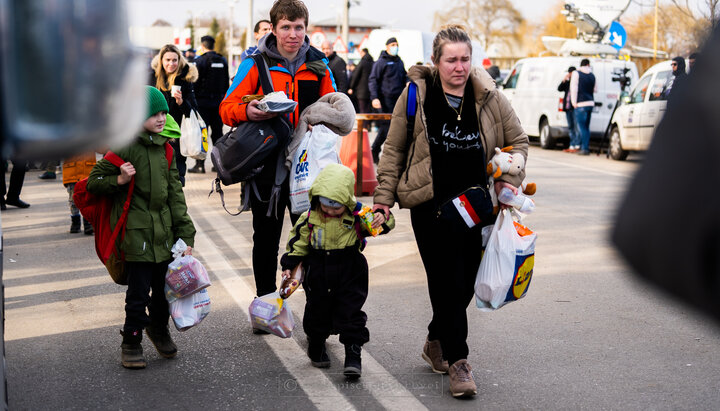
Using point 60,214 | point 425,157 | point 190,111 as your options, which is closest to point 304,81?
point 425,157

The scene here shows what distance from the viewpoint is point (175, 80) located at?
1075 cm

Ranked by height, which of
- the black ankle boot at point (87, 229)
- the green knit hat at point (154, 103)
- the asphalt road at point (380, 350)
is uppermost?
the green knit hat at point (154, 103)

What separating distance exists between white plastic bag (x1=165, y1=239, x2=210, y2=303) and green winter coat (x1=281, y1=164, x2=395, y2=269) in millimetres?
498

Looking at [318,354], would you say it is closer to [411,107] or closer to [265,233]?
[265,233]

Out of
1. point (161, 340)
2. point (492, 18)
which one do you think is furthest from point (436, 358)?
point (492, 18)

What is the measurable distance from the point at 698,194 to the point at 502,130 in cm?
369

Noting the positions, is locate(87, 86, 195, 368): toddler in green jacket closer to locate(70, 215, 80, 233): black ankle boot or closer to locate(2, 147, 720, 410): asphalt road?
locate(2, 147, 720, 410): asphalt road

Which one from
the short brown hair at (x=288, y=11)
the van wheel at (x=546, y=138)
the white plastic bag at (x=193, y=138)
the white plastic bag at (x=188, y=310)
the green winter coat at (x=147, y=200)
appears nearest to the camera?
the green winter coat at (x=147, y=200)

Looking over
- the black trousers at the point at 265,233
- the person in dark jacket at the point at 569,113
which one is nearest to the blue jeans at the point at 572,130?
A: the person in dark jacket at the point at 569,113

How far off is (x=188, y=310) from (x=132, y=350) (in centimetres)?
40

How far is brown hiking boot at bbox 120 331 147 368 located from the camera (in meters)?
5.27

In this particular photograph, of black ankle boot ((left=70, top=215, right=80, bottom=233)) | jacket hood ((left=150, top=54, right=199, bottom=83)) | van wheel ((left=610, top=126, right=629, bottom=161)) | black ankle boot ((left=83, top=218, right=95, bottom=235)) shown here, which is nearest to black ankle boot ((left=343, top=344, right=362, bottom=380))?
black ankle boot ((left=83, top=218, right=95, bottom=235))

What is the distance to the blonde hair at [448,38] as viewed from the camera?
4.79 metres

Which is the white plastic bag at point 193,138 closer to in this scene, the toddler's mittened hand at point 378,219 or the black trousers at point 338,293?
the black trousers at point 338,293
